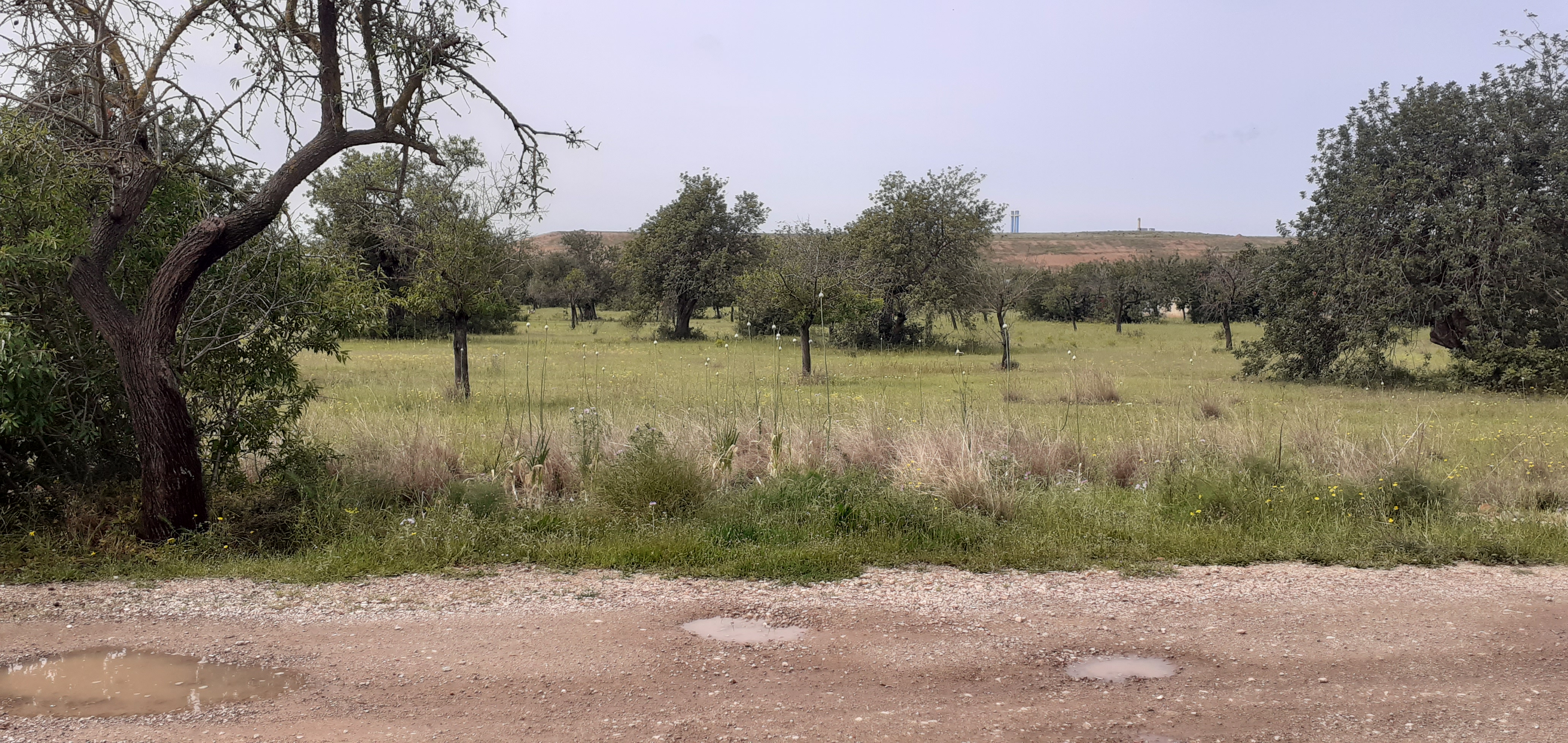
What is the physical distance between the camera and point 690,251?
4453 cm

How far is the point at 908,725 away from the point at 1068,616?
1878 mm

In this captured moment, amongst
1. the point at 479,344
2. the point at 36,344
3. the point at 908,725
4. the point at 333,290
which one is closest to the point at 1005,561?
the point at 908,725

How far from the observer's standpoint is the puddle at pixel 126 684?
420cm

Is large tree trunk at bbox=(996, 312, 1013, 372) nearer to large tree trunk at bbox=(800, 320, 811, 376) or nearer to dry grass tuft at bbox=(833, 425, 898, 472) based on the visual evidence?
large tree trunk at bbox=(800, 320, 811, 376)

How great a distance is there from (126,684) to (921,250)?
3496 centimetres

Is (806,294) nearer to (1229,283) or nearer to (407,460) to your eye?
(407,460)

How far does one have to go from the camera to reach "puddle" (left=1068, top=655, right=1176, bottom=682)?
4.62 m

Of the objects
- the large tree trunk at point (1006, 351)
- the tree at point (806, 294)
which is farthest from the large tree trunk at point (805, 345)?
the large tree trunk at point (1006, 351)

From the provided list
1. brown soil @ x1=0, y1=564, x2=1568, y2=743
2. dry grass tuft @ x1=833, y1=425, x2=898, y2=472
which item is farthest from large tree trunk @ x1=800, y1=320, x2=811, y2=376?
brown soil @ x1=0, y1=564, x2=1568, y2=743

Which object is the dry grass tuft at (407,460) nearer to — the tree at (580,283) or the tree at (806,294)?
the tree at (806,294)

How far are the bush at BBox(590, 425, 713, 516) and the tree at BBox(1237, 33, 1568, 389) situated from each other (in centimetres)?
1904

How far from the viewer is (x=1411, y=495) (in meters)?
7.98

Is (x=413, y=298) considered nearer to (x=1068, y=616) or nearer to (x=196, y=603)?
(x=196, y=603)

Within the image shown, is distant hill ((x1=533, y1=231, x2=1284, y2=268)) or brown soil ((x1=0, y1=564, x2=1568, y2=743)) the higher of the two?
distant hill ((x1=533, y1=231, x2=1284, y2=268))
